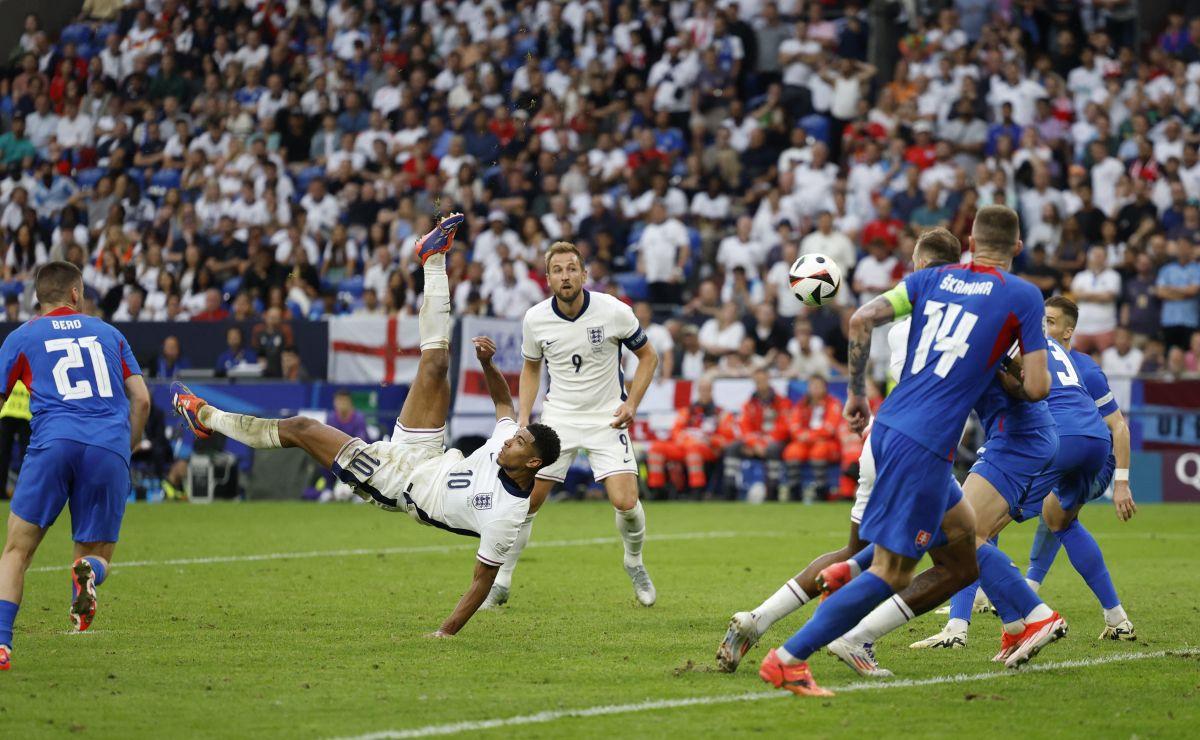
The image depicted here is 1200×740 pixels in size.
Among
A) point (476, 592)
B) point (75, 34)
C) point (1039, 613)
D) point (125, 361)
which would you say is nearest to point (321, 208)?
point (75, 34)

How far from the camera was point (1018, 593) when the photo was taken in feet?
28.0

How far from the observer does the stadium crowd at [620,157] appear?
23.1 m

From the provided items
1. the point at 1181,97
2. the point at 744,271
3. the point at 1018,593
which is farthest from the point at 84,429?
the point at 1181,97

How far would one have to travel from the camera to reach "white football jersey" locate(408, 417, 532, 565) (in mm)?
9500

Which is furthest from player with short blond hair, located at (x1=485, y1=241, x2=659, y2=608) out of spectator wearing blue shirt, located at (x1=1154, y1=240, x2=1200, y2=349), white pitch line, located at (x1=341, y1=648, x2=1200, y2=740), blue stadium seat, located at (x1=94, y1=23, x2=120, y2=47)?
blue stadium seat, located at (x1=94, y1=23, x2=120, y2=47)

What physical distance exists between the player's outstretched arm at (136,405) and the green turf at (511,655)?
126 cm

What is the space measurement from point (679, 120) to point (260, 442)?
19.4m

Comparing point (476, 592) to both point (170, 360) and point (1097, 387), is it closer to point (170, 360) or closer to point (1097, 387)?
point (1097, 387)

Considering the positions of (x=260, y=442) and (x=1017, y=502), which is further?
(x=260, y=442)

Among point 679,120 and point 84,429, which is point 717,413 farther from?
point 84,429

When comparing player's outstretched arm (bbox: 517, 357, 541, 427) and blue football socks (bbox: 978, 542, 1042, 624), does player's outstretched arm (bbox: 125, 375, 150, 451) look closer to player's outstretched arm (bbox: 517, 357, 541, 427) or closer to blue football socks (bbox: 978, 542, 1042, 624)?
player's outstretched arm (bbox: 517, 357, 541, 427)

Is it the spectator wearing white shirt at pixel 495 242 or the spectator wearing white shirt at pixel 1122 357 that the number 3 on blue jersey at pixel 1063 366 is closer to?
the spectator wearing white shirt at pixel 1122 357

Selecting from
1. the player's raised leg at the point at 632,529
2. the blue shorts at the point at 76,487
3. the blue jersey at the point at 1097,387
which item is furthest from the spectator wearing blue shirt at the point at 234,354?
the blue jersey at the point at 1097,387

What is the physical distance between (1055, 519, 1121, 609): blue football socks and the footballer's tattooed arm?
125 inches
